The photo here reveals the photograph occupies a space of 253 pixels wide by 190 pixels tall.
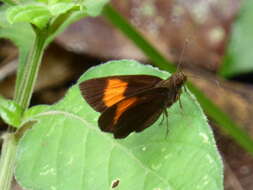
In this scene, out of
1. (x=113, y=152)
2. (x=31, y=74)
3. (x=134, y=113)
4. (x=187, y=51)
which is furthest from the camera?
(x=187, y=51)

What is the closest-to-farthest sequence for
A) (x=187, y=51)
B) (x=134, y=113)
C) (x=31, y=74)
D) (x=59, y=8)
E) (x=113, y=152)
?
(x=59, y=8) → (x=113, y=152) → (x=134, y=113) → (x=31, y=74) → (x=187, y=51)

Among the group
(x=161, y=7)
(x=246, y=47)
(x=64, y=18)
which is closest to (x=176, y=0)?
(x=161, y=7)

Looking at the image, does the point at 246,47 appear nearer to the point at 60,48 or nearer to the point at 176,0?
the point at 176,0

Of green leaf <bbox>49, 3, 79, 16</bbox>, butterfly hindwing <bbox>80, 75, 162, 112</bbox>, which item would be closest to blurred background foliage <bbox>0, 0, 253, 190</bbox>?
butterfly hindwing <bbox>80, 75, 162, 112</bbox>

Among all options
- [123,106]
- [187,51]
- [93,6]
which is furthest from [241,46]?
[123,106]

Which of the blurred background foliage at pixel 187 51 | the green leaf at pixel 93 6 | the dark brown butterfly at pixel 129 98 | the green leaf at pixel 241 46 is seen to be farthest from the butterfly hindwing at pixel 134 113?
the green leaf at pixel 241 46

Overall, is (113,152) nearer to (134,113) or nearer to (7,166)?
(134,113)
